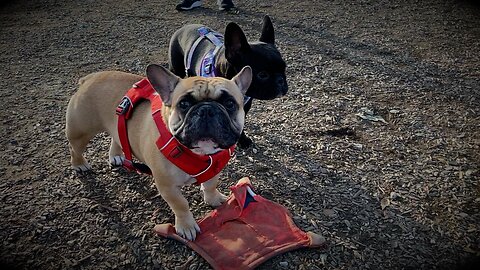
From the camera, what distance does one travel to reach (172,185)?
2383 millimetres

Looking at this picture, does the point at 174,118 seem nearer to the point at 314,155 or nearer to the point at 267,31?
the point at 314,155

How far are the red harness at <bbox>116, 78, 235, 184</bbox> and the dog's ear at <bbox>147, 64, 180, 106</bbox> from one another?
4.9 inches

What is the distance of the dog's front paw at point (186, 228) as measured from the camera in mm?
2535

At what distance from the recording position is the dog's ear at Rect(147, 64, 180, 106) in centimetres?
230

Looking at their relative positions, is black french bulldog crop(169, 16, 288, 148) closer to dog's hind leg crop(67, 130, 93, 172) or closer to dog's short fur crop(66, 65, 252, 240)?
dog's short fur crop(66, 65, 252, 240)

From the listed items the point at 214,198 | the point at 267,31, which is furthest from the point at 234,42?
the point at 214,198

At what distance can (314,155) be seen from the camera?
346 cm

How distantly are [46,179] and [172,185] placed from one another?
1470 mm

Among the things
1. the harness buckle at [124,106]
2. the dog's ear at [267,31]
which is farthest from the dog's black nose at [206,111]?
the dog's ear at [267,31]

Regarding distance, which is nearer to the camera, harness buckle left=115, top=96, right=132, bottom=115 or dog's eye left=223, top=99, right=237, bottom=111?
dog's eye left=223, top=99, right=237, bottom=111

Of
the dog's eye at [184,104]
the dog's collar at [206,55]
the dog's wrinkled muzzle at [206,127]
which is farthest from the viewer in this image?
the dog's collar at [206,55]

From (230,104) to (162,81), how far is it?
46 cm

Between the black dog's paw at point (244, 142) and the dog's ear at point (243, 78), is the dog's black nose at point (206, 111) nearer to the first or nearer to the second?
the dog's ear at point (243, 78)

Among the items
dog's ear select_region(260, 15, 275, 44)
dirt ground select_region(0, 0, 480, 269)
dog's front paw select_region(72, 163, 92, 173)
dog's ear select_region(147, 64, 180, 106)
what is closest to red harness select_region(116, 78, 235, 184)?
dog's ear select_region(147, 64, 180, 106)
